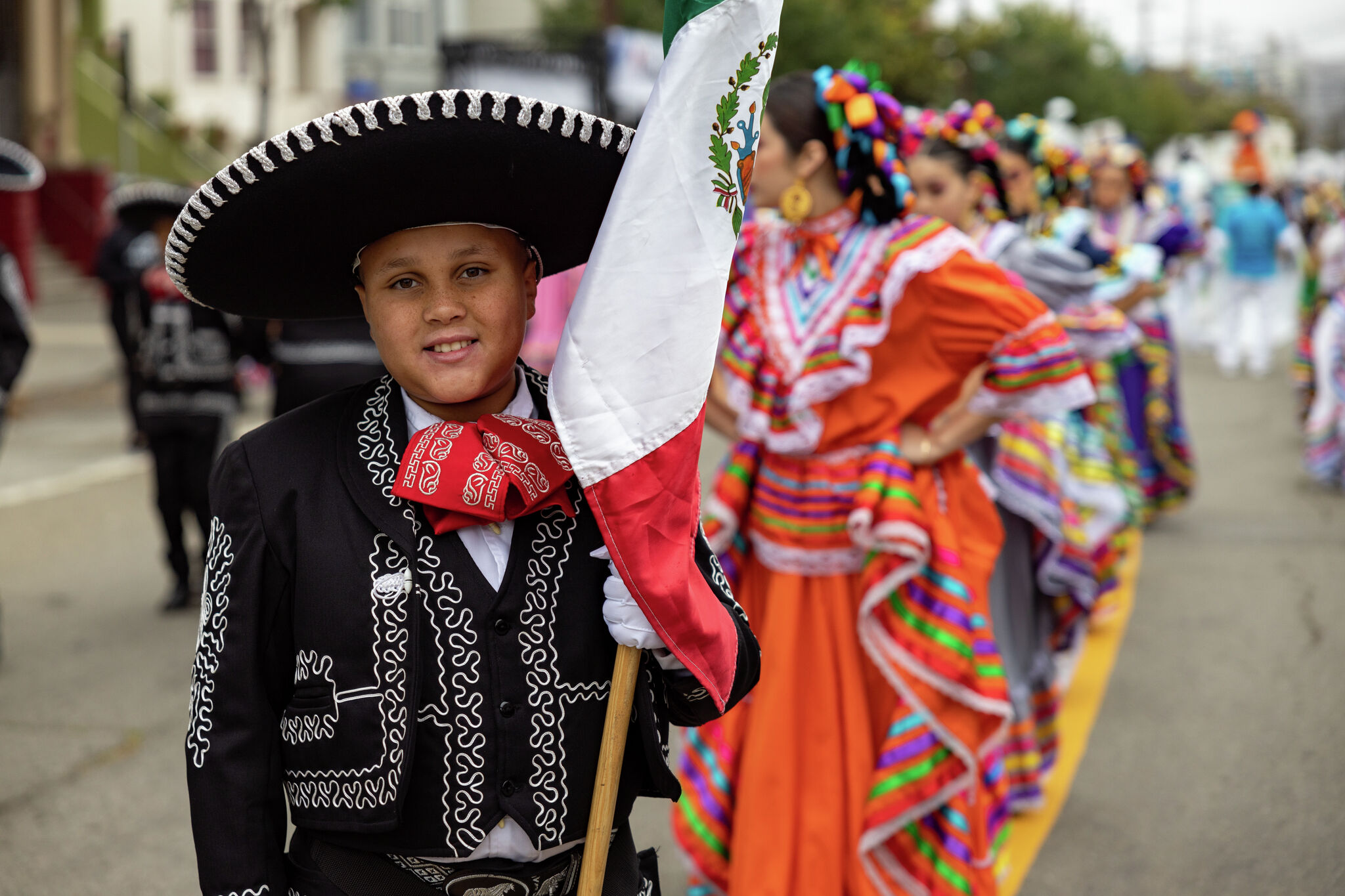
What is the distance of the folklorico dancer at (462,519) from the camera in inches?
77.9

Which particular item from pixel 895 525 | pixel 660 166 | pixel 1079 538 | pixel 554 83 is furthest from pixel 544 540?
pixel 554 83

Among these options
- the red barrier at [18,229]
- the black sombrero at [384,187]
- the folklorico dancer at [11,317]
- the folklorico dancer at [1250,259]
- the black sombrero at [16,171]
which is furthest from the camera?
the red barrier at [18,229]

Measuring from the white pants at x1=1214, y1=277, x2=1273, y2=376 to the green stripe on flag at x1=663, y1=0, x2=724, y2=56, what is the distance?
643 inches

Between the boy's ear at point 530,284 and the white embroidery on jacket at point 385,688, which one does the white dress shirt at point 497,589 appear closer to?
the white embroidery on jacket at point 385,688

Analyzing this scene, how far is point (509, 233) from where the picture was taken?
2148 mm

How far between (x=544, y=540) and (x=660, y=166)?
1.84 ft

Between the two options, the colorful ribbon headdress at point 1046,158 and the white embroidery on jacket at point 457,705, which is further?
the colorful ribbon headdress at point 1046,158

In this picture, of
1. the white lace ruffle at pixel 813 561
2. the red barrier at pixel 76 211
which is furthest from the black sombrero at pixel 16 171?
the red barrier at pixel 76 211

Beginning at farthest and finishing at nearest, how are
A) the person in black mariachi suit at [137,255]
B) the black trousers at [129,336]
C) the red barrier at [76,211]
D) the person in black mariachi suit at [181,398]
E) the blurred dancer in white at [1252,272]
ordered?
1. the red barrier at [76,211]
2. the blurred dancer in white at [1252,272]
3. the black trousers at [129,336]
4. the person in black mariachi suit at [137,255]
5. the person in black mariachi suit at [181,398]

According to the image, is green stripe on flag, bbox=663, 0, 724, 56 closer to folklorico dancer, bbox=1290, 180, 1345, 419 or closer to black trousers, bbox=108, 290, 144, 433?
black trousers, bbox=108, 290, 144, 433

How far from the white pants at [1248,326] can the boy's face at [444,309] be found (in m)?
16.4

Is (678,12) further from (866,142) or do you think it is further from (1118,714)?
(1118,714)

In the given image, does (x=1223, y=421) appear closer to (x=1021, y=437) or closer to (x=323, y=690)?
(x=1021, y=437)

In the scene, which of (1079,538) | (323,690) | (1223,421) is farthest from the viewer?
Result: (1223,421)
